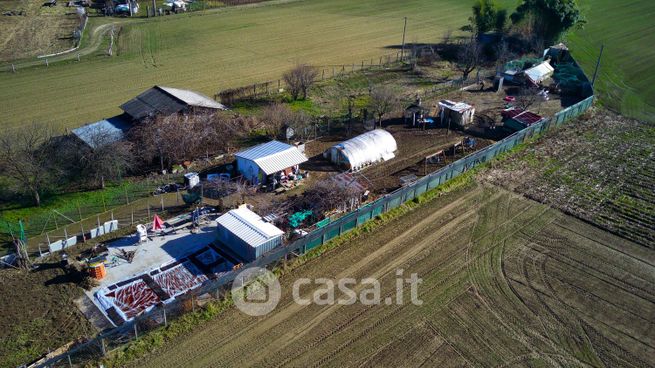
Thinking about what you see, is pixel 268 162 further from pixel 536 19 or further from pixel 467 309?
pixel 536 19

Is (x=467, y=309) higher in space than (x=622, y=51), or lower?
lower

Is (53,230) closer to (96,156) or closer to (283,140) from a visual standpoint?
(96,156)

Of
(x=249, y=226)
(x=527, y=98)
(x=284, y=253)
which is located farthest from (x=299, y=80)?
(x=284, y=253)

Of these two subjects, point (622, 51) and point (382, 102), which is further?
point (622, 51)

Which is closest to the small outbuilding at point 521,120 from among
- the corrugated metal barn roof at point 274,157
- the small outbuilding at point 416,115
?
the small outbuilding at point 416,115

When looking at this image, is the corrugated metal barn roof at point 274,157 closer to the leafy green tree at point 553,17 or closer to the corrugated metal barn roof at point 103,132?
the corrugated metal barn roof at point 103,132

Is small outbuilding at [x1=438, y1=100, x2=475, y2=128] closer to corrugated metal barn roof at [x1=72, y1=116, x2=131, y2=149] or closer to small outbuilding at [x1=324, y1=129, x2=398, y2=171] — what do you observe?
small outbuilding at [x1=324, y1=129, x2=398, y2=171]

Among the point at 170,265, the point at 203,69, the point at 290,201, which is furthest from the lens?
the point at 203,69

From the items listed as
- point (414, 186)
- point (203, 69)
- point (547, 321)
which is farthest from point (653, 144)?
point (203, 69)
